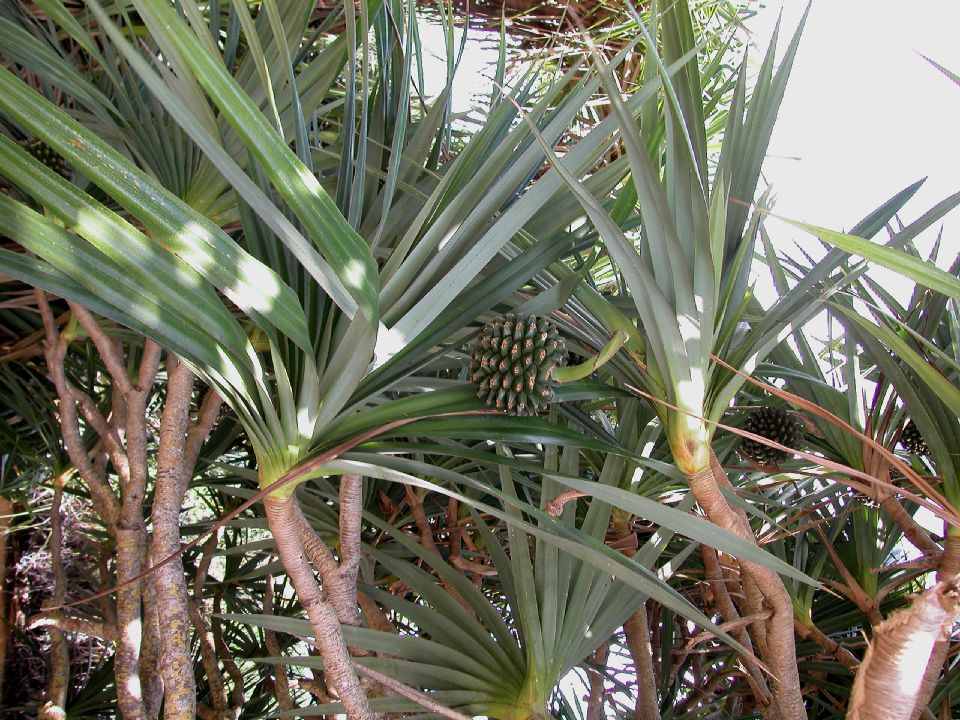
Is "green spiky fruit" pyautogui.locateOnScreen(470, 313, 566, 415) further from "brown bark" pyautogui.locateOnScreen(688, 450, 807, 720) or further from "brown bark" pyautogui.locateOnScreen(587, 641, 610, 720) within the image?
"brown bark" pyautogui.locateOnScreen(587, 641, 610, 720)

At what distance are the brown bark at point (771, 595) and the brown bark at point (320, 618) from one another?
1.42 feet

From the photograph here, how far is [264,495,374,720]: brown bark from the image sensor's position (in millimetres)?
838

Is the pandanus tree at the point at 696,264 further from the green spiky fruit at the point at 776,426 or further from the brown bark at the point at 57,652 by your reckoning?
the brown bark at the point at 57,652

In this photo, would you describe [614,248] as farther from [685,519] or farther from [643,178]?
[685,519]

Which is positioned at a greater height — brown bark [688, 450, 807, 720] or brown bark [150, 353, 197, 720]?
brown bark [150, 353, 197, 720]

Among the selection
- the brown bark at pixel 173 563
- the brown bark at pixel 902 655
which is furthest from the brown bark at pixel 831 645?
the brown bark at pixel 173 563

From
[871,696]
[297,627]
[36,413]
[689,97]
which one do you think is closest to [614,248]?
[689,97]

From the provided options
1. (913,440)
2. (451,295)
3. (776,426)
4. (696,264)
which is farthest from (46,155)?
(913,440)

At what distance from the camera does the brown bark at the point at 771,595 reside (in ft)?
2.59

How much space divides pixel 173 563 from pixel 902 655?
0.84 meters

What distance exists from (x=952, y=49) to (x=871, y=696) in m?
0.93

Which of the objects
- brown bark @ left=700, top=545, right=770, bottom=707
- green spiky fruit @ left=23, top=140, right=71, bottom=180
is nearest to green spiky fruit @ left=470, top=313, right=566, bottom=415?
brown bark @ left=700, top=545, right=770, bottom=707

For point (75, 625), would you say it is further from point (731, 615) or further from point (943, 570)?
point (943, 570)

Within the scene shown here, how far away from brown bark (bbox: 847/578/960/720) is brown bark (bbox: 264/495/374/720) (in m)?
0.52
